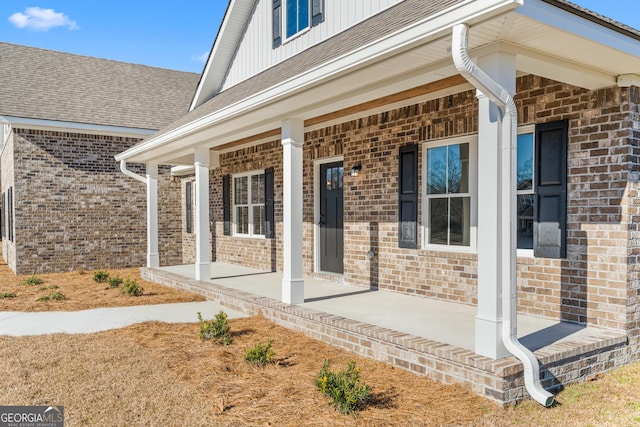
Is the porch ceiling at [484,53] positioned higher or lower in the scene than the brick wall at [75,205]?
higher

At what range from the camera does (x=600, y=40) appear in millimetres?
3959

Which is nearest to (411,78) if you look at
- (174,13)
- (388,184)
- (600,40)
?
(600,40)

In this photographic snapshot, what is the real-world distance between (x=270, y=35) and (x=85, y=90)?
308 inches

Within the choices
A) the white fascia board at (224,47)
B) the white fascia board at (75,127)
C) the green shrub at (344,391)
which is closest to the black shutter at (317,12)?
the white fascia board at (224,47)

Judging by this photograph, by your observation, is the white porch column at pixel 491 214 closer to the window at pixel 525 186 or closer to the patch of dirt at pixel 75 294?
the window at pixel 525 186

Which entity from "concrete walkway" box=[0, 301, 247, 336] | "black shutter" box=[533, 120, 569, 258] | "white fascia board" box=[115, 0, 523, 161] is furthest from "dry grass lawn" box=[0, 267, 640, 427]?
"white fascia board" box=[115, 0, 523, 161]

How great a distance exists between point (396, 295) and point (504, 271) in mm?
3281

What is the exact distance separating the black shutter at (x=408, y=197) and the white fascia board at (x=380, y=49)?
2152mm

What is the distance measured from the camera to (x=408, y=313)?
19.2 ft

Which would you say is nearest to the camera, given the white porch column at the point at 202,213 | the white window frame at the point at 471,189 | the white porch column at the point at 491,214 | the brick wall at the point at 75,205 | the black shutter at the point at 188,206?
the white porch column at the point at 491,214

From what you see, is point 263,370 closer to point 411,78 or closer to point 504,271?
point 504,271

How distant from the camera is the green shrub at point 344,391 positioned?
3664mm

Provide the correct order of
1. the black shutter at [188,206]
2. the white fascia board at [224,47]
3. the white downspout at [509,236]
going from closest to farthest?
1. the white downspout at [509,236]
2. the white fascia board at [224,47]
3. the black shutter at [188,206]

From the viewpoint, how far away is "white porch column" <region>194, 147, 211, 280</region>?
29.8 feet
